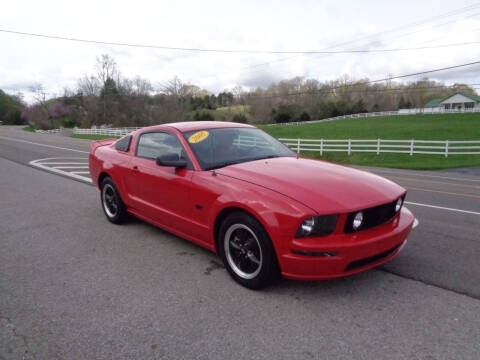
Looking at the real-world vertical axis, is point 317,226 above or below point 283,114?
below

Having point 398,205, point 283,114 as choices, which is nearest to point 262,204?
point 398,205

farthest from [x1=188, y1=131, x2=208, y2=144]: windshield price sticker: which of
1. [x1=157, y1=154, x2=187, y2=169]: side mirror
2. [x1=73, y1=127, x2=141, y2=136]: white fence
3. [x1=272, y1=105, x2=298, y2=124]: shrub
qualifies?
[x1=272, y1=105, x2=298, y2=124]: shrub

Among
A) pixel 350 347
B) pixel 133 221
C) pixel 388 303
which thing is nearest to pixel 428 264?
pixel 388 303

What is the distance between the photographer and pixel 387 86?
9925cm

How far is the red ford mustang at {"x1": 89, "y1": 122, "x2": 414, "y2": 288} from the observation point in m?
2.97

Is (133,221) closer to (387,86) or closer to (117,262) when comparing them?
(117,262)

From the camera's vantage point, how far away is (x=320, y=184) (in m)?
3.34

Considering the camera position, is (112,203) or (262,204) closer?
(262,204)

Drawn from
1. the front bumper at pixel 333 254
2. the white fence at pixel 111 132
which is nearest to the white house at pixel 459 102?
the white fence at pixel 111 132

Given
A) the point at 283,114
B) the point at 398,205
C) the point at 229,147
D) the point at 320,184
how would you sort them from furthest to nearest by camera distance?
the point at 283,114
the point at 229,147
the point at 398,205
the point at 320,184

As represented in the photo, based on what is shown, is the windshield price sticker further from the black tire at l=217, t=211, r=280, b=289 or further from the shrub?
the shrub

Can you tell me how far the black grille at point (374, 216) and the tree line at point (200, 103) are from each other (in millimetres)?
55390

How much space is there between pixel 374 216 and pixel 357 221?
0.78 ft

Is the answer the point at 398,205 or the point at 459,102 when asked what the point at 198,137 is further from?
the point at 459,102
